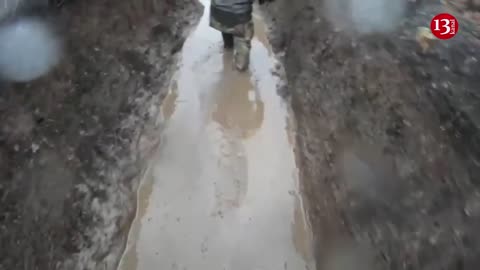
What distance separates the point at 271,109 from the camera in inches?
172

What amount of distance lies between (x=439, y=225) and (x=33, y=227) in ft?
5.89

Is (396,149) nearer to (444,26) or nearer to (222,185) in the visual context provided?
(444,26)

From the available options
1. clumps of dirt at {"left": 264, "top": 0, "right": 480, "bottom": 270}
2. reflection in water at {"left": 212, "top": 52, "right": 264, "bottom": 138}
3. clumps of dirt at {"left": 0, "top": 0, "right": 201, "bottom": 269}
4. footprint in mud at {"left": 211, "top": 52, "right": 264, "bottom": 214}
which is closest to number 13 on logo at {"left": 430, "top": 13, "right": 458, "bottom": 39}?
clumps of dirt at {"left": 264, "top": 0, "right": 480, "bottom": 270}

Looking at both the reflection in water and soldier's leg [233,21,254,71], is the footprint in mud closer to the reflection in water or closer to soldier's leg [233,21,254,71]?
the reflection in water

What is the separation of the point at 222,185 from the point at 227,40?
2090 mm

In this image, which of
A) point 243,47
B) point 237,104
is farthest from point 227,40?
point 237,104

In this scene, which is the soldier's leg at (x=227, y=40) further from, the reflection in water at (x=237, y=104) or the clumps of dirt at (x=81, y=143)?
the clumps of dirt at (x=81, y=143)

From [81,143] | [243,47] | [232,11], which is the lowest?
[243,47]

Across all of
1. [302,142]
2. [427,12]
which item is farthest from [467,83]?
[302,142]

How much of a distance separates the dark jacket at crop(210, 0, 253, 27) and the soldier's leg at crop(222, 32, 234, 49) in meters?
0.35

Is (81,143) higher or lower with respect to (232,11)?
higher

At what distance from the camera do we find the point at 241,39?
4715mm

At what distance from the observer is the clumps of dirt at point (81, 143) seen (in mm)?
2264

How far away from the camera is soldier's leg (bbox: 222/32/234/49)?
198 inches
